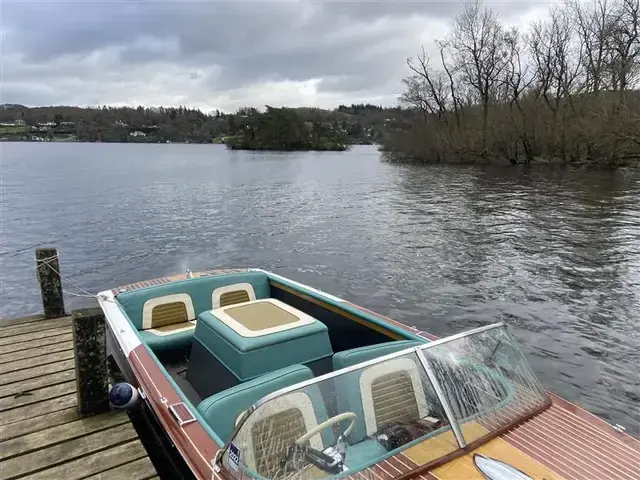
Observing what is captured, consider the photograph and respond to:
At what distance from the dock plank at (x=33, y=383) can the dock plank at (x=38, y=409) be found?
320mm

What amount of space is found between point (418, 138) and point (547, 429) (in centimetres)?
4767

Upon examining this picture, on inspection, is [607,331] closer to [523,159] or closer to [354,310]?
[354,310]

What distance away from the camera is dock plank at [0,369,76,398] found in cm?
470

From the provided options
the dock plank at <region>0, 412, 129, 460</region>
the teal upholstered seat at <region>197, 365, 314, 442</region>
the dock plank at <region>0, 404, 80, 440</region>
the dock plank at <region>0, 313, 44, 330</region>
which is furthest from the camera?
the dock plank at <region>0, 313, 44, 330</region>

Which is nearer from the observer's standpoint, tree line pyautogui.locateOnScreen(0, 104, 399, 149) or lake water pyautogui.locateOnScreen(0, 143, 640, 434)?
lake water pyautogui.locateOnScreen(0, 143, 640, 434)

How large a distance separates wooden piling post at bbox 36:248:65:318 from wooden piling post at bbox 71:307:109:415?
3184 mm

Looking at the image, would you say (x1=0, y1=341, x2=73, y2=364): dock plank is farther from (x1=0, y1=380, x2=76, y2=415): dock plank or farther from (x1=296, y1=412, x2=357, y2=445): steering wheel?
(x1=296, y1=412, x2=357, y2=445): steering wheel

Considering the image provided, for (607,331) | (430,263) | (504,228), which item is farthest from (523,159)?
(607,331)

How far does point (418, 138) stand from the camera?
48594 millimetres

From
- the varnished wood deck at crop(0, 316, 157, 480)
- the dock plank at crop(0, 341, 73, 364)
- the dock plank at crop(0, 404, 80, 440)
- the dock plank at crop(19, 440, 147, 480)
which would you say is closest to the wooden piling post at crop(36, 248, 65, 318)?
the dock plank at crop(0, 341, 73, 364)

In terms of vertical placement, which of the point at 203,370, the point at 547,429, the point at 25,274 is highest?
the point at 547,429

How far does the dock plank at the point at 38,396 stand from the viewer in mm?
4477

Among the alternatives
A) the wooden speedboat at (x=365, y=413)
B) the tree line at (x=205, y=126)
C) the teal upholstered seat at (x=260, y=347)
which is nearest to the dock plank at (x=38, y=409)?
the wooden speedboat at (x=365, y=413)

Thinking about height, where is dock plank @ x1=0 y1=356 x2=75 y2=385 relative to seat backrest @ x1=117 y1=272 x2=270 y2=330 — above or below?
below
